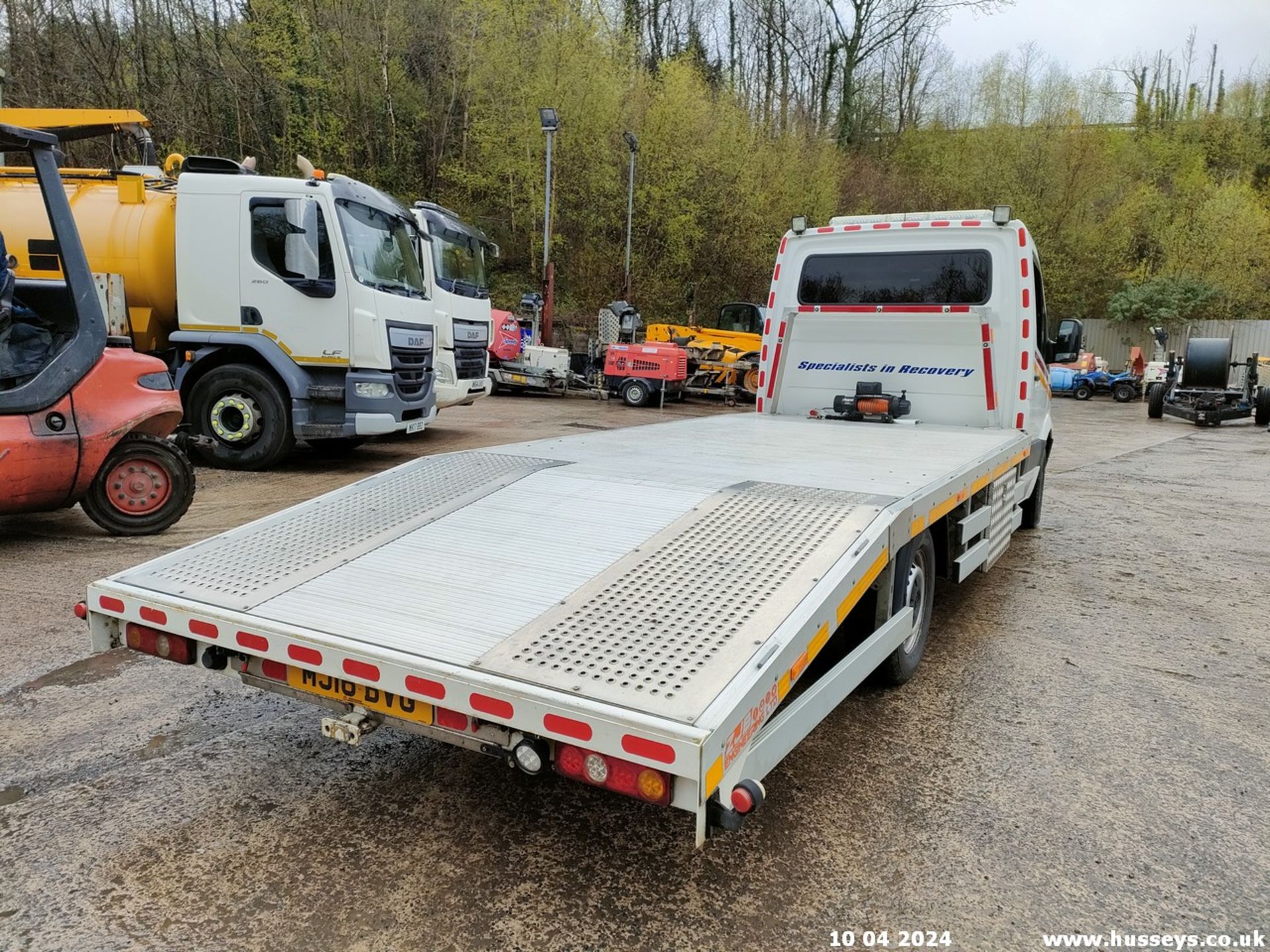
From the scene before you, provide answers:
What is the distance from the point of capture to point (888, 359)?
249 inches

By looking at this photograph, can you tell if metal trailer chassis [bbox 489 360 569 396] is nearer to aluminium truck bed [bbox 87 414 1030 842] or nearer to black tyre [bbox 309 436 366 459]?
black tyre [bbox 309 436 366 459]

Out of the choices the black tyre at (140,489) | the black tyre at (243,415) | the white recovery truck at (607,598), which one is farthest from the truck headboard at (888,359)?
the black tyre at (243,415)

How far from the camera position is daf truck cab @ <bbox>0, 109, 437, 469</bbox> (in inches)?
318

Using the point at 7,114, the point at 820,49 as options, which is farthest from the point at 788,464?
the point at 820,49

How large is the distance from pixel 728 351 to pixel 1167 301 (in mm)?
21568

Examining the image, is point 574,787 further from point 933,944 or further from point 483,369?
point 483,369

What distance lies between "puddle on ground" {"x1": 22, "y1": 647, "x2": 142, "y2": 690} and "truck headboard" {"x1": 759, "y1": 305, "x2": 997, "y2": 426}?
15.2 ft

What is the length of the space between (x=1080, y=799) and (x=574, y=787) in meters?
1.67

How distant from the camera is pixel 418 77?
25.3 m

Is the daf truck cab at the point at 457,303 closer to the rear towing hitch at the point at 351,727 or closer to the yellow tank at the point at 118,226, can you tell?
the yellow tank at the point at 118,226

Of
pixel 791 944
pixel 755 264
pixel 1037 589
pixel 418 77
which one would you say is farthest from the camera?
pixel 755 264

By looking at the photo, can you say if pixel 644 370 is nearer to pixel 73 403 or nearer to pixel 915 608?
pixel 73 403

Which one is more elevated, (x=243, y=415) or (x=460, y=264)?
(x=460, y=264)

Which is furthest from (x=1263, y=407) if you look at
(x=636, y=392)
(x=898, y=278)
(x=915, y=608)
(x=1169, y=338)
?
(x=915, y=608)
